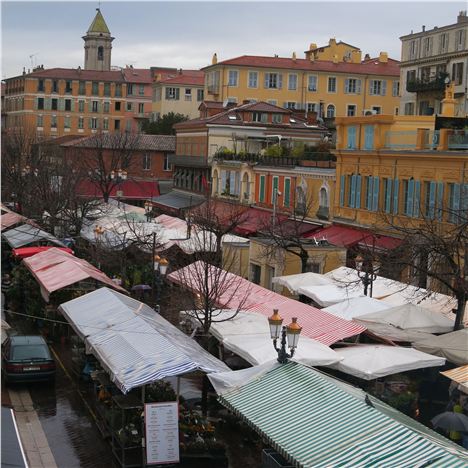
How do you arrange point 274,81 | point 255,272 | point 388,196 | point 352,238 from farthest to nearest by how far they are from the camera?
point 274,81 → point 352,238 → point 388,196 → point 255,272

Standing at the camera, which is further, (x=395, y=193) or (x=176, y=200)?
(x=176, y=200)

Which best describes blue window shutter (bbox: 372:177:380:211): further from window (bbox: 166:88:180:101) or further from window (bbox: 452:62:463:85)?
window (bbox: 166:88:180:101)

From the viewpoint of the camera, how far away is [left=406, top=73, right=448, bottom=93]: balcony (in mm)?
62188

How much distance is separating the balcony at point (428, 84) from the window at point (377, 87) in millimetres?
22994

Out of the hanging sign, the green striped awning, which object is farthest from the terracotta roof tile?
the green striped awning

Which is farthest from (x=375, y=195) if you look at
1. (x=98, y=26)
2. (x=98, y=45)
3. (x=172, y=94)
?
(x=98, y=26)

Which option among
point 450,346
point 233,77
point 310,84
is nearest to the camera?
point 450,346

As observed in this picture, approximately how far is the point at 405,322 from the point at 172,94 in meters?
84.7

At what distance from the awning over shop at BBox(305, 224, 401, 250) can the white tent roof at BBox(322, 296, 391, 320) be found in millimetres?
9008

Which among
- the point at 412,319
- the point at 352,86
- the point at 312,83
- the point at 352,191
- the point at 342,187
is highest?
the point at 312,83

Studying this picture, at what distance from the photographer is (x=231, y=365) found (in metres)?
22.5

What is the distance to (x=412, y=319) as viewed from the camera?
23609 mm

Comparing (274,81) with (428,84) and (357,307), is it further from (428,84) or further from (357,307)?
(357,307)

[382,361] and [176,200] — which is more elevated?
[382,361]
